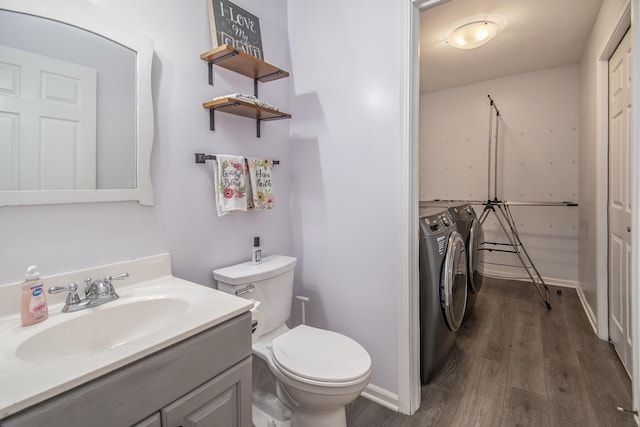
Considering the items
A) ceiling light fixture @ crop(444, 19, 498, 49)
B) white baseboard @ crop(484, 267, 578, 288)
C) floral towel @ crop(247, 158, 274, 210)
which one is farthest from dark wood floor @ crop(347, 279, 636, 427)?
ceiling light fixture @ crop(444, 19, 498, 49)

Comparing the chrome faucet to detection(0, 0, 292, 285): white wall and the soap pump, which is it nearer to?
detection(0, 0, 292, 285): white wall

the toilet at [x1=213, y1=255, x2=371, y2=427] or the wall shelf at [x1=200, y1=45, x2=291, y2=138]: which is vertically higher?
the wall shelf at [x1=200, y1=45, x2=291, y2=138]

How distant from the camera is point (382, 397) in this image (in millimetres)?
1667

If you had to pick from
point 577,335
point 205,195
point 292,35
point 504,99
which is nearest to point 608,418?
point 577,335

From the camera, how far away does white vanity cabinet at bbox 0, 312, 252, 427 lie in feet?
2.07

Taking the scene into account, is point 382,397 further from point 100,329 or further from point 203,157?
point 203,157

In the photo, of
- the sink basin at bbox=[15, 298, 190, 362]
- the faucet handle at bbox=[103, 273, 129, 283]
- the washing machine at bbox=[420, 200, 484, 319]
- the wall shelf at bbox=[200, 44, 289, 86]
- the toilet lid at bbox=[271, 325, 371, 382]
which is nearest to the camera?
the sink basin at bbox=[15, 298, 190, 362]

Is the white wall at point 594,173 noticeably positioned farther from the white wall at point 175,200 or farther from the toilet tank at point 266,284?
the toilet tank at point 266,284

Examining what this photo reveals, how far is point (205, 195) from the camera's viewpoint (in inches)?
59.0

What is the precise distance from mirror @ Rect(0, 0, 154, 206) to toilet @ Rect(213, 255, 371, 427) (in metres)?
0.59

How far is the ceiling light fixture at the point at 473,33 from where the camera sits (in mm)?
2402

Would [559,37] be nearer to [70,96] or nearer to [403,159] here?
[403,159]

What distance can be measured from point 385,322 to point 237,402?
0.91 metres

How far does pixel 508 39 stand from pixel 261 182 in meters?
2.65
